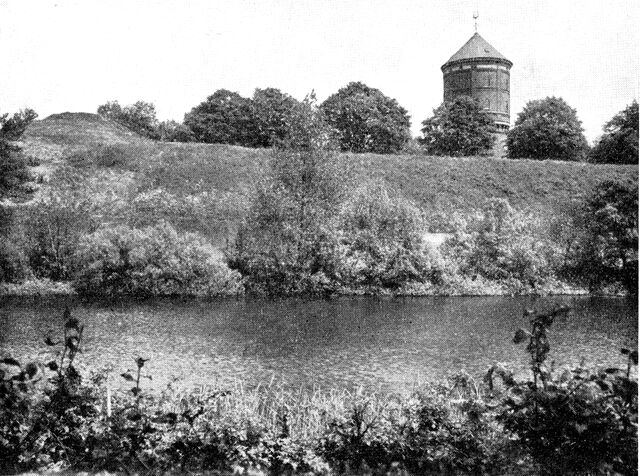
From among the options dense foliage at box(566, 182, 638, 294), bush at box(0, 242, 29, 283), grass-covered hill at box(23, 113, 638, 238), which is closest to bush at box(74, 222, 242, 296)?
bush at box(0, 242, 29, 283)

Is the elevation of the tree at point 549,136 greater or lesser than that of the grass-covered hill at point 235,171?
greater

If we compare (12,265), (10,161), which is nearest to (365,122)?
(12,265)

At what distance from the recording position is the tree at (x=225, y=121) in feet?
177

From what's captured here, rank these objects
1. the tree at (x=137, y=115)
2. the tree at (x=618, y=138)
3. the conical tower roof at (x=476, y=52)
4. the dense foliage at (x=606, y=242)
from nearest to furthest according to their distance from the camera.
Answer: the dense foliage at (x=606, y=242)
the tree at (x=618, y=138)
the conical tower roof at (x=476, y=52)
the tree at (x=137, y=115)

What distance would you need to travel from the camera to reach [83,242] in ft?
81.5

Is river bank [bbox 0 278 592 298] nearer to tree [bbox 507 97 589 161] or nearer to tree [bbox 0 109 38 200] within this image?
tree [bbox 0 109 38 200]

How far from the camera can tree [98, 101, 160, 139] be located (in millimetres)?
69750

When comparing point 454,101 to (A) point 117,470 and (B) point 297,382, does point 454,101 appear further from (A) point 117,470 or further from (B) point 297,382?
(A) point 117,470

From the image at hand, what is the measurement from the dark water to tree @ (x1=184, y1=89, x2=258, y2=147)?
106 ft

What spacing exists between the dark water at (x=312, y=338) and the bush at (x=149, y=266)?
201cm

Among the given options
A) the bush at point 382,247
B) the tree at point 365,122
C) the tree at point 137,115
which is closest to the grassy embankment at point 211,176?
the bush at point 382,247

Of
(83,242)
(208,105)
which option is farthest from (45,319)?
(208,105)

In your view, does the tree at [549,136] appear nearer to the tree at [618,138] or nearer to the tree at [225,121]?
the tree at [618,138]

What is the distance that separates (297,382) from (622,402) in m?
7.27
